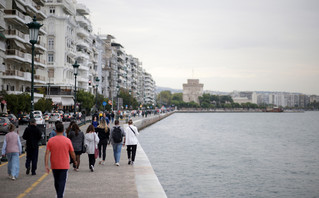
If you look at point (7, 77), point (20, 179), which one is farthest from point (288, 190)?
point (7, 77)

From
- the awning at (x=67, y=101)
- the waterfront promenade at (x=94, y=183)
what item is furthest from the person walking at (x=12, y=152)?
the awning at (x=67, y=101)

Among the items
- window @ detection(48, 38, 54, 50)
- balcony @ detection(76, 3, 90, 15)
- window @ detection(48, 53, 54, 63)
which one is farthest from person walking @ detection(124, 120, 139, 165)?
balcony @ detection(76, 3, 90, 15)

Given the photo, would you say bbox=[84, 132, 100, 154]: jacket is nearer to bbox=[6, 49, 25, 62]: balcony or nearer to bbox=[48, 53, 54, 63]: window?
bbox=[6, 49, 25, 62]: balcony

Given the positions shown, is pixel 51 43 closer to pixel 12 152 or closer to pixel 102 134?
pixel 102 134

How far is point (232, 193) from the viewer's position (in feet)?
59.0

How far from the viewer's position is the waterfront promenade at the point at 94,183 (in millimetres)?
10156

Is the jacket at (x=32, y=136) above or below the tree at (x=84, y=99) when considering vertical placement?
below

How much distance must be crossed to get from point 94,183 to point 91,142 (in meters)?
2.24

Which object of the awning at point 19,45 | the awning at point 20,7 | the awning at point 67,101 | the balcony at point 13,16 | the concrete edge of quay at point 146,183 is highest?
the awning at point 20,7

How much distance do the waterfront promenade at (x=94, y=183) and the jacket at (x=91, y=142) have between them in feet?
2.39

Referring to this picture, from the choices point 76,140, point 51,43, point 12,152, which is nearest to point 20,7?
point 51,43

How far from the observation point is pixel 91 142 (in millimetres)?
13516

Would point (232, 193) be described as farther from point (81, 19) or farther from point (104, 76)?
point (104, 76)

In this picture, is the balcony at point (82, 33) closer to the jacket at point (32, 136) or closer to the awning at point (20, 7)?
the awning at point (20, 7)
